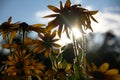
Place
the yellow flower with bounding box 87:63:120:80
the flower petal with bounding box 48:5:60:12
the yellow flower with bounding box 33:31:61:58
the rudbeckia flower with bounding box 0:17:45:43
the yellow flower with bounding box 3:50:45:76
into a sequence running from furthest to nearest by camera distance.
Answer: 1. the yellow flower with bounding box 33:31:61:58
2. the rudbeckia flower with bounding box 0:17:45:43
3. the yellow flower with bounding box 3:50:45:76
4. the flower petal with bounding box 48:5:60:12
5. the yellow flower with bounding box 87:63:120:80

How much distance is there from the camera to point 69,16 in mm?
2883

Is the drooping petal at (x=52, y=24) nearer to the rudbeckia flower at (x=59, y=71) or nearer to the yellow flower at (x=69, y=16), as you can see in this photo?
the yellow flower at (x=69, y=16)

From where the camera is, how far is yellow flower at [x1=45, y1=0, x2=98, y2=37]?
287cm

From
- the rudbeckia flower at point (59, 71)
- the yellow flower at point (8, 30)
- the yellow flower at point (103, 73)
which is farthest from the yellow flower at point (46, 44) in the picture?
the yellow flower at point (103, 73)

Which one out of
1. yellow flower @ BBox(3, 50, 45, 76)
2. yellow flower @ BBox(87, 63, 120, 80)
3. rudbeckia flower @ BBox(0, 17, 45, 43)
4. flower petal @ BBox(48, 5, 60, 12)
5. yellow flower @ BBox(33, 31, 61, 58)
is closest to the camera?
yellow flower @ BBox(87, 63, 120, 80)

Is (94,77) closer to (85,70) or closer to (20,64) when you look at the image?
(85,70)

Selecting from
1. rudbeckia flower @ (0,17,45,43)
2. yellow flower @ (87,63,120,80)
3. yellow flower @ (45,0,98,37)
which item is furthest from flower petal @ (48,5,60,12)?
yellow flower @ (87,63,120,80)

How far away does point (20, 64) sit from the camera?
11.2 feet

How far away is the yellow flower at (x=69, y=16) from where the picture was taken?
9.41 ft

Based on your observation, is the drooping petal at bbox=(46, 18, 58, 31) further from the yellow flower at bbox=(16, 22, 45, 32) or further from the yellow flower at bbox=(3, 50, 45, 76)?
the yellow flower at bbox=(16, 22, 45, 32)

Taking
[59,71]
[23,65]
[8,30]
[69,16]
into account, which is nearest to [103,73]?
[59,71]

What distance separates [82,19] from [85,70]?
17.2 inches

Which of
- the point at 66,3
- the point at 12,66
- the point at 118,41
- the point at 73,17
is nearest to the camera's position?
the point at 73,17

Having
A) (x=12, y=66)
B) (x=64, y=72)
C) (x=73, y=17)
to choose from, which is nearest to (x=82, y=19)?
(x=73, y=17)
